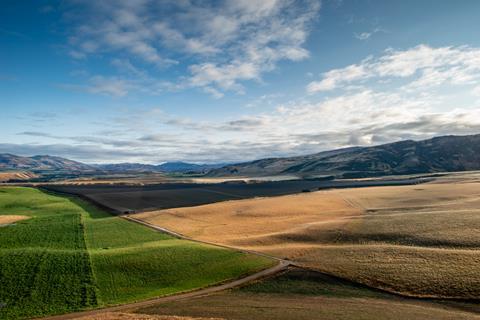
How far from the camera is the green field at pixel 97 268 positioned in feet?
127

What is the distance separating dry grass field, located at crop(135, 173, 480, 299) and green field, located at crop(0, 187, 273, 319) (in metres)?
9.70

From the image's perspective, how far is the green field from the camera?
127 feet

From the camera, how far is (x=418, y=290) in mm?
37281

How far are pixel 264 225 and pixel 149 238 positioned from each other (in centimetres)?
2702

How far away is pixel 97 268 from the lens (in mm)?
47469

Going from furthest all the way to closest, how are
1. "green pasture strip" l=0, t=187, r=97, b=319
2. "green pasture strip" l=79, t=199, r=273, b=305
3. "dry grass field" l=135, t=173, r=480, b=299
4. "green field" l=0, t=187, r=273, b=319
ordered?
"green pasture strip" l=79, t=199, r=273, b=305 → "dry grass field" l=135, t=173, r=480, b=299 → "green field" l=0, t=187, r=273, b=319 → "green pasture strip" l=0, t=187, r=97, b=319

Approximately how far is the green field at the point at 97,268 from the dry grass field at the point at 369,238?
970cm

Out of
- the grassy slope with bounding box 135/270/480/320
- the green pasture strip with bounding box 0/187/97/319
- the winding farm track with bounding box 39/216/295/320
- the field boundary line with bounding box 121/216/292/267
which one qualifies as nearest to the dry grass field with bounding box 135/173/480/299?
the field boundary line with bounding box 121/216/292/267

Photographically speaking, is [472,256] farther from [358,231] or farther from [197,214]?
[197,214]

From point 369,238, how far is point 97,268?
45.5 metres

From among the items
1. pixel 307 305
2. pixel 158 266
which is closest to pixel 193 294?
pixel 158 266

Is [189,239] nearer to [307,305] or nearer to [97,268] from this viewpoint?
[97,268]

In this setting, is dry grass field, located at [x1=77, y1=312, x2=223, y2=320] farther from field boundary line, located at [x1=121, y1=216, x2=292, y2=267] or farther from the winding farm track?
field boundary line, located at [x1=121, y1=216, x2=292, y2=267]

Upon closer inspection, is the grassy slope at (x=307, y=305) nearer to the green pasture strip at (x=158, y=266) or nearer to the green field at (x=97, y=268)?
the green pasture strip at (x=158, y=266)
